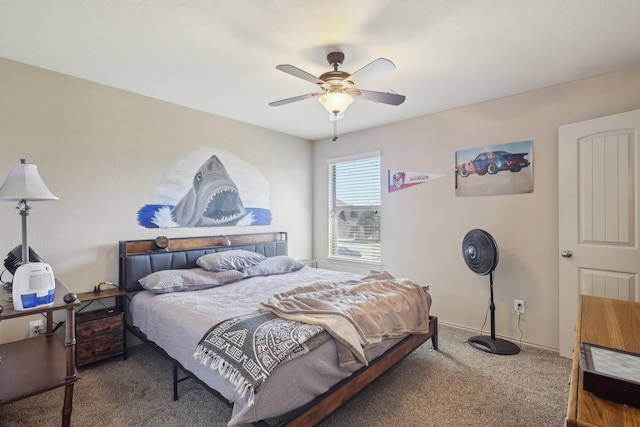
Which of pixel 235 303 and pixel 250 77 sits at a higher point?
pixel 250 77

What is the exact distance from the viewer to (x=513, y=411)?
6.81 feet

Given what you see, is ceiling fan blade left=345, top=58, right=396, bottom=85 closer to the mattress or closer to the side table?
the mattress

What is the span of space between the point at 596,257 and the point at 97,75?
4.68m

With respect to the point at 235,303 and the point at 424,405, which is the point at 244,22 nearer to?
the point at 235,303

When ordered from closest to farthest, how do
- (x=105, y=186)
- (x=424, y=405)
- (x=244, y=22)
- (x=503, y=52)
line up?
(x=244, y=22)
(x=424, y=405)
(x=503, y=52)
(x=105, y=186)

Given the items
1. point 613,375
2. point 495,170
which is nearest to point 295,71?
point 613,375

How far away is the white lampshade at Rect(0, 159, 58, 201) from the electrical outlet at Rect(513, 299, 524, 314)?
411 centimetres

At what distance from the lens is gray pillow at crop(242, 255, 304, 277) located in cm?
343

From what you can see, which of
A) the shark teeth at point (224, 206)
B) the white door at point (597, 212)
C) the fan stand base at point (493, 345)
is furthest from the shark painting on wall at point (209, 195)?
the white door at point (597, 212)

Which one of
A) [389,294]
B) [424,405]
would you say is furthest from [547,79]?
[424,405]

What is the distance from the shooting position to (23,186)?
194 centimetres

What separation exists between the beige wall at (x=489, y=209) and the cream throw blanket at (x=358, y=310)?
1.13m

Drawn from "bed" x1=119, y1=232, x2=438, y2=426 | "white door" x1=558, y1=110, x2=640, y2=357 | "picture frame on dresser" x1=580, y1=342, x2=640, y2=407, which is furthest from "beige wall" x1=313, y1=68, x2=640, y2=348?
"picture frame on dresser" x1=580, y1=342, x2=640, y2=407

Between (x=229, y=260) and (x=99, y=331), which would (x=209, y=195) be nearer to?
(x=229, y=260)
